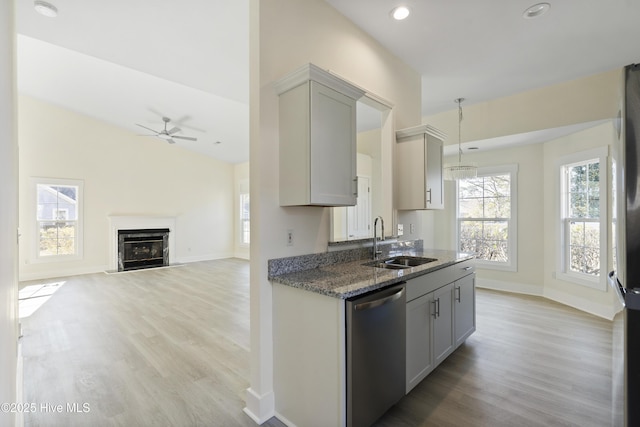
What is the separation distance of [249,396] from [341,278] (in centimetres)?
103

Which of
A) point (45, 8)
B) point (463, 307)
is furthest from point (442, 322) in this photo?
point (45, 8)

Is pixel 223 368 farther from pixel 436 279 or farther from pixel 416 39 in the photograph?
pixel 416 39

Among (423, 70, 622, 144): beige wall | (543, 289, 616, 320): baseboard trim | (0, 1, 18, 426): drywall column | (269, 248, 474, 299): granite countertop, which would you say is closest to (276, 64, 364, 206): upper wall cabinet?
(269, 248, 474, 299): granite countertop

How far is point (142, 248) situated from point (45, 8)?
245 inches

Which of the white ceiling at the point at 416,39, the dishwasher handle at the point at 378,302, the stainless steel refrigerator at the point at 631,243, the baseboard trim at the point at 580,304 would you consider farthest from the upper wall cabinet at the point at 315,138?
the baseboard trim at the point at 580,304

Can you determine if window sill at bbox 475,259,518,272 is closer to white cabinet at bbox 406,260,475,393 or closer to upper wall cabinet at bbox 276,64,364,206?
white cabinet at bbox 406,260,475,393

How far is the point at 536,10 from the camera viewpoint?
8.29 feet

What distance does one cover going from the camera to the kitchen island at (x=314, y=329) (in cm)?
165

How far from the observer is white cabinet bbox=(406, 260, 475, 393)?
7.15 feet

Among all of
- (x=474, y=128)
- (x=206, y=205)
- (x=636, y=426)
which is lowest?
(x=636, y=426)

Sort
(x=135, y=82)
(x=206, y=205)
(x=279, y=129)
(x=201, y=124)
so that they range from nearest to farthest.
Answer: (x=279, y=129), (x=135, y=82), (x=201, y=124), (x=206, y=205)

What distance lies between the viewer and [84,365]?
2674 millimetres

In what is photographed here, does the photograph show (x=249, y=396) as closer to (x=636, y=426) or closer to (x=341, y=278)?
(x=341, y=278)

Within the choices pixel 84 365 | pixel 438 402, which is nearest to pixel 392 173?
pixel 438 402
